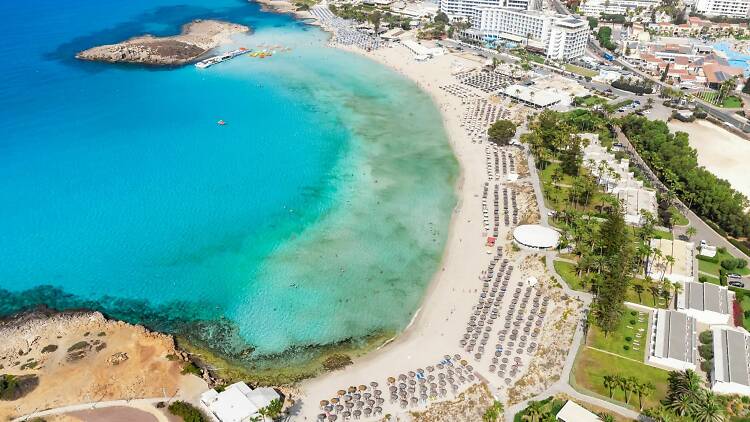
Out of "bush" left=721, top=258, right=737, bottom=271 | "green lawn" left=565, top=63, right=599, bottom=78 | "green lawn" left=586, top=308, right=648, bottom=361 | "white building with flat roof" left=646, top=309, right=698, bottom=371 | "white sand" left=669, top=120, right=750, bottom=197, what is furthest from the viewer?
"green lawn" left=565, top=63, right=599, bottom=78

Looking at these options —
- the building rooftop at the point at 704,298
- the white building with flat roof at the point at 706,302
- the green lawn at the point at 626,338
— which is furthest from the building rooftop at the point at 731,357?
the green lawn at the point at 626,338

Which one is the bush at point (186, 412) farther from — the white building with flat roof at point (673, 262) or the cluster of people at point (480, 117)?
the cluster of people at point (480, 117)

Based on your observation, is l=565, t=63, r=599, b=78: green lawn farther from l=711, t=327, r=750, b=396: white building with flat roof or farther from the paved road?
the paved road

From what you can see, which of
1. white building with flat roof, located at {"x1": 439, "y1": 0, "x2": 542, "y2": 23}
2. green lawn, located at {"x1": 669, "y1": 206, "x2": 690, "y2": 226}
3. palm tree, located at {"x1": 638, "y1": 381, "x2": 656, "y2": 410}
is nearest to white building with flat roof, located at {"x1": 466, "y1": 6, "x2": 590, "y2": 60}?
white building with flat roof, located at {"x1": 439, "y1": 0, "x2": 542, "y2": 23}

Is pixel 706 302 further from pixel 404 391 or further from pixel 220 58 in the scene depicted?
pixel 220 58

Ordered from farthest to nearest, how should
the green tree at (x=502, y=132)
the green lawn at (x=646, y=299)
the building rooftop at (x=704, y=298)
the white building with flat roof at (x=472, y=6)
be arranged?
the white building with flat roof at (x=472, y=6) < the green tree at (x=502, y=132) < the green lawn at (x=646, y=299) < the building rooftop at (x=704, y=298)
